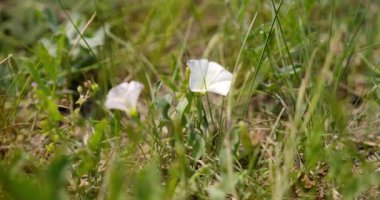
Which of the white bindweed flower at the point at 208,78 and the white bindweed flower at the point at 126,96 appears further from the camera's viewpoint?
the white bindweed flower at the point at 208,78

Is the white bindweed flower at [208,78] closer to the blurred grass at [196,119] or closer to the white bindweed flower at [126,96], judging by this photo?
the blurred grass at [196,119]

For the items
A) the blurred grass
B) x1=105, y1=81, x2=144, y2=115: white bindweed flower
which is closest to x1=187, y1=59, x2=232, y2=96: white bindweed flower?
the blurred grass

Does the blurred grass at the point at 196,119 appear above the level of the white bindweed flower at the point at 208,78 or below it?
below

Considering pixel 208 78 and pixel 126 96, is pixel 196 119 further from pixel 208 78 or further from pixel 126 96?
pixel 126 96

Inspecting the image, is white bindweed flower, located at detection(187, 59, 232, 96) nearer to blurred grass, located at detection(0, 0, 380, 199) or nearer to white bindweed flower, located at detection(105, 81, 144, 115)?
blurred grass, located at detection(0, 0, 380, 199)

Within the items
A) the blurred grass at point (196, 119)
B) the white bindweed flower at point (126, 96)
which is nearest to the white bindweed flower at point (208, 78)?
the blurred grass at point (196, 119)

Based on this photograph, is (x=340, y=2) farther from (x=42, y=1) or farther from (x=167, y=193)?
(x=167, y=193)

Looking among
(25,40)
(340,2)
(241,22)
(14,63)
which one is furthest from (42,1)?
(340,2)
